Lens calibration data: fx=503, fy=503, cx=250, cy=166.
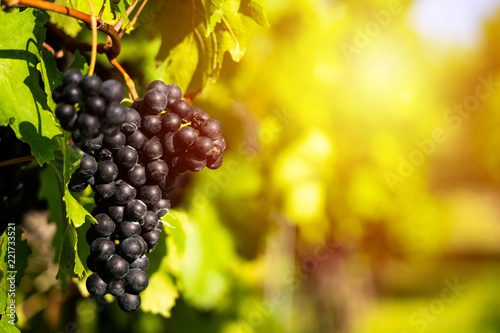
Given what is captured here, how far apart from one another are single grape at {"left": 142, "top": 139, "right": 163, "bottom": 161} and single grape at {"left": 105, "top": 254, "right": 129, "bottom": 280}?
187 millimetres

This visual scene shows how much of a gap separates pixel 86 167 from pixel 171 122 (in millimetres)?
170

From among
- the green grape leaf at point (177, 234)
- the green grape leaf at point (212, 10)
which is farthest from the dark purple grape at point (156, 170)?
the green grape leaf at point (177, 234)

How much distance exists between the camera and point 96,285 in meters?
0.90

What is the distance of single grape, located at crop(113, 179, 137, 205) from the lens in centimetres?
89

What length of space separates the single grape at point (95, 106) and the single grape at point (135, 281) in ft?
1.04

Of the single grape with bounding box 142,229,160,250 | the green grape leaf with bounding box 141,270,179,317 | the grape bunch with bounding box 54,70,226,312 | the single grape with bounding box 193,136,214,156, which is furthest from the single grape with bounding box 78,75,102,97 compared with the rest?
the green grape leaf with bounding box 141,270,179,317

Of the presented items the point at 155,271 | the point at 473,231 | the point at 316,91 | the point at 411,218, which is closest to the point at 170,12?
the point at 155,271

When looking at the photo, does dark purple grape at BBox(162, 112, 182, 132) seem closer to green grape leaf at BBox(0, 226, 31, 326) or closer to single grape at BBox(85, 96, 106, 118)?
single grape at BBox(85, 96, 106, 118)

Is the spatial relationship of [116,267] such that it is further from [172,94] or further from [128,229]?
[172,94]

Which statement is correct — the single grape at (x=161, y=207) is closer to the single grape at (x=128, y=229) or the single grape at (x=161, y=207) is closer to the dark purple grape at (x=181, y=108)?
the single grape at (x=128, y=229)

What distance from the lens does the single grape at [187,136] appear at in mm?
908

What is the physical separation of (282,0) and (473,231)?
21.7 meters

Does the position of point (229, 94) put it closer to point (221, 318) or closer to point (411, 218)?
point (221, 318)

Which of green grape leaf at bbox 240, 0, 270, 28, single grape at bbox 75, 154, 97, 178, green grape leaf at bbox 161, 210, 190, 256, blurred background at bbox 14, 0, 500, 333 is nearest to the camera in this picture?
single grape at bbox 75, 154, 97, 178
